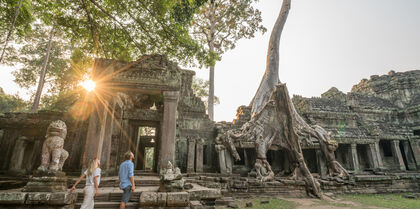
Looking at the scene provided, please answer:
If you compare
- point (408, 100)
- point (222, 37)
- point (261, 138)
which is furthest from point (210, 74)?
point (408, 100)

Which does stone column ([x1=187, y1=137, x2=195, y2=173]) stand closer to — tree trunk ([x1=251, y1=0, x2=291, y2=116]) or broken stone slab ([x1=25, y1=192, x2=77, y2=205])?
tree trunk ([x1=251, y1=0, x2=291, y2=116])

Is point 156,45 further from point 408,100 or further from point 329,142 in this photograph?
point 408,100

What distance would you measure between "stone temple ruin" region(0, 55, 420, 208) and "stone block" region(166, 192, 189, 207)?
0.02 meters

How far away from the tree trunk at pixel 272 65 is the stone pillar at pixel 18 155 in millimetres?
13228

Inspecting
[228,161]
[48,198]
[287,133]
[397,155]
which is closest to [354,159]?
[397,155]

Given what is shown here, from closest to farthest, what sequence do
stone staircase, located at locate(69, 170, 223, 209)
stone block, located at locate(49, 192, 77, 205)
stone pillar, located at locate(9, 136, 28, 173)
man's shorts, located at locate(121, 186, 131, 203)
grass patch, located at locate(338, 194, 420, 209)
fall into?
stone block, located at locate(49, 192, 77, 205) → man's shorts, located at locate(121, 186, 131, 203) → stone staircase, located at locate(69, 170, 223, 209) → grass patch, located at locate(338, 194, 420, 209) → stone pillar, located at locate(9, 136, 28, 173)

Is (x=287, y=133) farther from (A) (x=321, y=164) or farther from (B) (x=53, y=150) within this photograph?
(B) (x=53, y=150)

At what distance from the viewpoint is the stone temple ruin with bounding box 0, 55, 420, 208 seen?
536 cm

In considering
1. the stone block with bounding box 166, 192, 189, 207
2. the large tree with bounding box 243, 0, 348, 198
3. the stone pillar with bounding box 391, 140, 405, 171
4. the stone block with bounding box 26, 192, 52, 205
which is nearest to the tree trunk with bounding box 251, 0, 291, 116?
the large tree with bounding box 243, 0, 348, 198

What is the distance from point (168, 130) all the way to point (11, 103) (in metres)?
23.0

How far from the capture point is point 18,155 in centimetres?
912

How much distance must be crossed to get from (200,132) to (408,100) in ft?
78.4

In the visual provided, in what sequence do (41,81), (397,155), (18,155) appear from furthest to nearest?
(397,155) → (41,81) → (18,155)

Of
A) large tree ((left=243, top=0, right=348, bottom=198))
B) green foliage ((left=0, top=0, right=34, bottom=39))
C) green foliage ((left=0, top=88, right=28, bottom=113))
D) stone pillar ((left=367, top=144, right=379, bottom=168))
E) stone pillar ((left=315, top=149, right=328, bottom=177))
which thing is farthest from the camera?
green foliage ((left=0, top=88, right=28, bottom=113))
